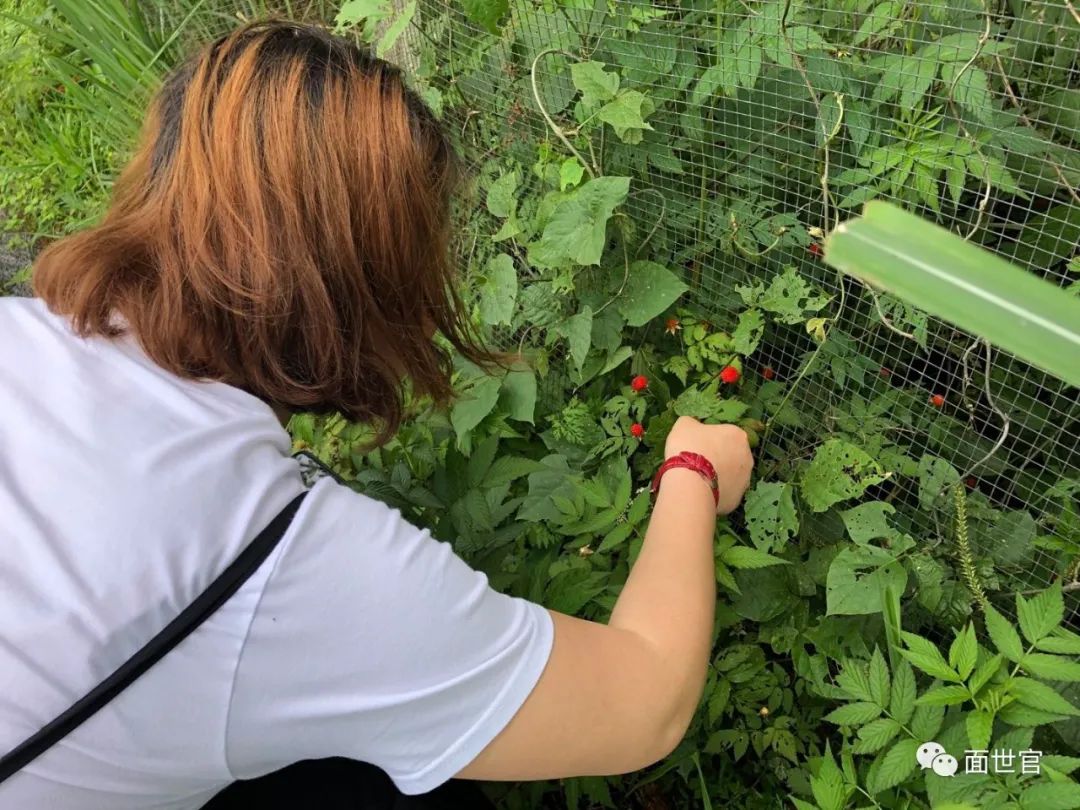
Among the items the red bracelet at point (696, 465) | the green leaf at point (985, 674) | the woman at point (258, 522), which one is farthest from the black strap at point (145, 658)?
the green leaf at point (985, 674)

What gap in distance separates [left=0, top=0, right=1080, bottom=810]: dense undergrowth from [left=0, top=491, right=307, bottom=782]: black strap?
673 mm

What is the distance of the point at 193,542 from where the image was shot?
0.71 m

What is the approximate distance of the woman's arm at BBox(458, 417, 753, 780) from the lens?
0.79m

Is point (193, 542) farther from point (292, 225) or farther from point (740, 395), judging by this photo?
point (740, 395)

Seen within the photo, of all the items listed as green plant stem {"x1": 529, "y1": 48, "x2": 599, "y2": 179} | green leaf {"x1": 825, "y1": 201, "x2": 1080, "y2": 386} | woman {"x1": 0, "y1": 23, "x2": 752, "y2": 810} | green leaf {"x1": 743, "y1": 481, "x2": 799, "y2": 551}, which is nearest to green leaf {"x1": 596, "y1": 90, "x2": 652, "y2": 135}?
green plant stem {"x1": 529, "y1": 48, "x2": 599, "y2": 179}

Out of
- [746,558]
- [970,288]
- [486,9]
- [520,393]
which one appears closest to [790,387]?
[746,558]

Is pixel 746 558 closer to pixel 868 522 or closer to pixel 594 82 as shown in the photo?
pixel 868 522

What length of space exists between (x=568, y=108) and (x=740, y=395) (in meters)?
0.65

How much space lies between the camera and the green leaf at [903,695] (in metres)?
0.99

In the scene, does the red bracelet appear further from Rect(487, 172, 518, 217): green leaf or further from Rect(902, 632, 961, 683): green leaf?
Rect(487, 172, 518, 217): green leaf

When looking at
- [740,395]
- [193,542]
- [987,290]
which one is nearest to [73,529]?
[193,542]

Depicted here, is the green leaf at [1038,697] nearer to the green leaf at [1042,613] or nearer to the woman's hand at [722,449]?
the green leaf at [1042,613]

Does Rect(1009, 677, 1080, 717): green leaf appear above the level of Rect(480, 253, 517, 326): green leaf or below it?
below

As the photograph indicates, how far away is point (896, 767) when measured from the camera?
96cm
